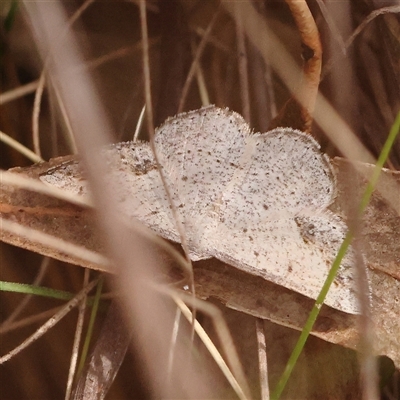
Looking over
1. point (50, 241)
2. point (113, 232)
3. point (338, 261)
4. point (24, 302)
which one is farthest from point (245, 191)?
point (24, 302)

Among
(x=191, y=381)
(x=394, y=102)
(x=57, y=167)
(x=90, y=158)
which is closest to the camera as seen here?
(x=90, y=158)

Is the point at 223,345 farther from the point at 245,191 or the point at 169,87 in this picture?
the point at 169,87

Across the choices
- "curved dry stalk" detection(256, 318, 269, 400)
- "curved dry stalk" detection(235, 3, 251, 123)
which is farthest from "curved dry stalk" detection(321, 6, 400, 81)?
"curved dry stalk" detection(256, 318, 269, 400)

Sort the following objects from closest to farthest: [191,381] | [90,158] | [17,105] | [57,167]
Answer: [90,158] < [191,381] < [57,167] < [17,105]

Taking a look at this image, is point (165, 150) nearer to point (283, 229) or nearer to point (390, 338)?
point (283, 229)

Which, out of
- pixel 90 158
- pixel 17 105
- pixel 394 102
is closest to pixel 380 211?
pixel 394 102

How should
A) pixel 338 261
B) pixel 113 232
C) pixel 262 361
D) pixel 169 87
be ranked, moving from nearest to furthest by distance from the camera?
pixel 113 232, pixel 338 261, pixel 262 361, pixel 169 87

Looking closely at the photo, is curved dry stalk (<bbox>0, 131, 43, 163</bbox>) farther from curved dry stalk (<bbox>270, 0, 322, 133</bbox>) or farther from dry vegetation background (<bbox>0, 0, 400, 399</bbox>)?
curved dry stalk (<bbox>270, 0, 322, 133</bbox>)
